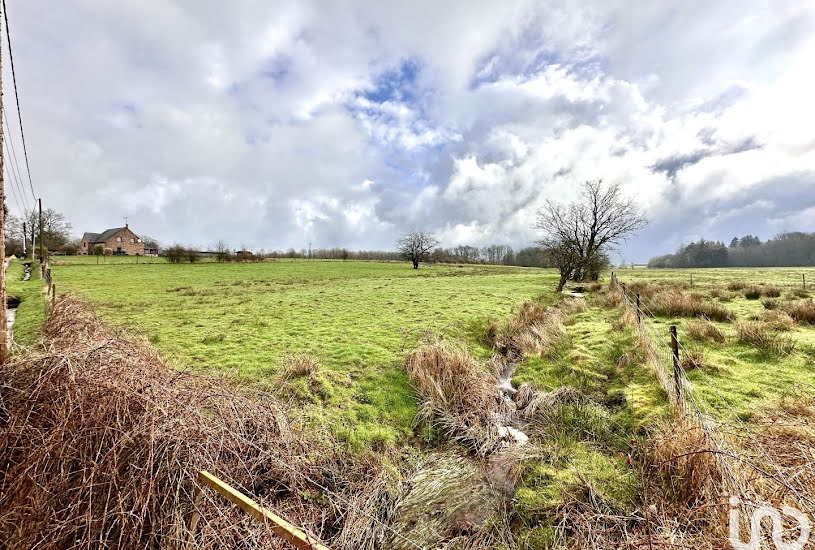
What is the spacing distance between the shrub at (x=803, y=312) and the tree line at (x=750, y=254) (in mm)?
135640

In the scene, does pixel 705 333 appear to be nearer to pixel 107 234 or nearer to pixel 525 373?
pixel 525 373

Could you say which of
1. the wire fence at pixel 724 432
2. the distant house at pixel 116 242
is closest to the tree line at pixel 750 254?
the wire fence at pixel 724 432

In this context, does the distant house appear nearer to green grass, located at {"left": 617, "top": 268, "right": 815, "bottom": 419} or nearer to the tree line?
green grass, located at {"left": 617, "top": 268, "right": 815, "bottom": 419}

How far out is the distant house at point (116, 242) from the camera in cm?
8400

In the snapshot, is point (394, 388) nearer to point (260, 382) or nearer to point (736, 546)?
point (260, 382)

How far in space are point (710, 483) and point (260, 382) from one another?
824 centimetres

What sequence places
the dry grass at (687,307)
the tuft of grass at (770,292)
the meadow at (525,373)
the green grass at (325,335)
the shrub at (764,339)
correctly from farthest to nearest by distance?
the tuft of grass at (770,292) < the dry grass at (687,307) < the shrub at (764,339) < the green grass at (325,335) < the meadow at (525,373)

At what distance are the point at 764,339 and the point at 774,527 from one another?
9.41 metres

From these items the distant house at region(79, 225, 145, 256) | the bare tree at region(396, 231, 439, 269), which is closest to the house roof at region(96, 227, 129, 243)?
the distant house at region(79, 225, 145, 256)

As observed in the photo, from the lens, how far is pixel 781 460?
14.1 ft

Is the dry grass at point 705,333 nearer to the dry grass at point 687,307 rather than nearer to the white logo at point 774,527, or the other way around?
the dry grass at point 687,307

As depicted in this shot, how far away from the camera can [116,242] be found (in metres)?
84.9

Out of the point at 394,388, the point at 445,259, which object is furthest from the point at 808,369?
the point at 445,259

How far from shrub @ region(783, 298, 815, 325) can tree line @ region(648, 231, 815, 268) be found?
136 m
